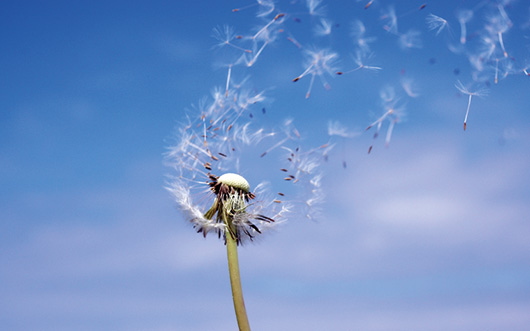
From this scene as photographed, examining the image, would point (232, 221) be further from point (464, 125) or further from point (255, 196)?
point (464, 125)

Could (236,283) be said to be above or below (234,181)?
below

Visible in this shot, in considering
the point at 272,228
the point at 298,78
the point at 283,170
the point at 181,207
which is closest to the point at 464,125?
the point at 298,78

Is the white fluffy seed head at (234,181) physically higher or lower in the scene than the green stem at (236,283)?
higher

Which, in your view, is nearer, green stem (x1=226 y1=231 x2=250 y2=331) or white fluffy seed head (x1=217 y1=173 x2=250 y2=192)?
green stem (x1=226 y1=231 x2=250 y2=331)

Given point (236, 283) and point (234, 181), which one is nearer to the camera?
point (236, 283)

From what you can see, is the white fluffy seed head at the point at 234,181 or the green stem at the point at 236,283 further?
the white fluffy seed head at the point at 234,181
